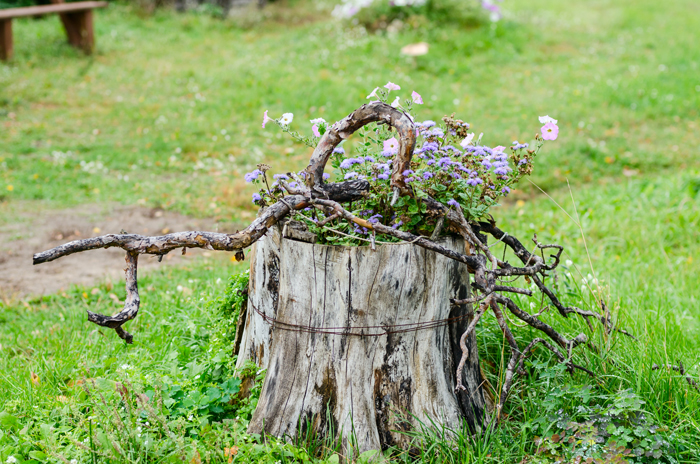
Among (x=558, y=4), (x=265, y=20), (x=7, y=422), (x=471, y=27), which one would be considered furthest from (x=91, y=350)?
(x=558, y=4)

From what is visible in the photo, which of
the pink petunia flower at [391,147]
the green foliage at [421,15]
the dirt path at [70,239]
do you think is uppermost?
the green foliage at [421,15]

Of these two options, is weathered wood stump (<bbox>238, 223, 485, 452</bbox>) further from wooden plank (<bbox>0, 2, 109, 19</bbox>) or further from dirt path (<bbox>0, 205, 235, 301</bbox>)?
wooden plank (<bbox>0, 2, 109, 19</bbox>)

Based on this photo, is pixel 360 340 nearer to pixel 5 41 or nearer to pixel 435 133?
pixel 435 133

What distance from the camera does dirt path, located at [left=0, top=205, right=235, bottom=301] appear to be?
4637 millimetres

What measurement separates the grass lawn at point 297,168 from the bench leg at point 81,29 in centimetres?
27

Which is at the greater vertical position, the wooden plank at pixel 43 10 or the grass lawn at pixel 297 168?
the wooden plank at pixel 43 10

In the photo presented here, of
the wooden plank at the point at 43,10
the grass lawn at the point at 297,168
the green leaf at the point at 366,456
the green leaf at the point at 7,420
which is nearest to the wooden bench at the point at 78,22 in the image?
the wooden plank at the point at 43,10

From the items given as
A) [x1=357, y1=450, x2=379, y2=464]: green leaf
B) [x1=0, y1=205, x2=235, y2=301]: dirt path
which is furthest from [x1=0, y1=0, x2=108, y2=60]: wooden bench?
[x1=357, y1=450, x2=379, y2=464]: green leaf

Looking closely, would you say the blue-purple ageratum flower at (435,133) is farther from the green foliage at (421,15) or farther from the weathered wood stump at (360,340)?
the green foliage at (421,15)

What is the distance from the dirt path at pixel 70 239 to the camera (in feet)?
15.2

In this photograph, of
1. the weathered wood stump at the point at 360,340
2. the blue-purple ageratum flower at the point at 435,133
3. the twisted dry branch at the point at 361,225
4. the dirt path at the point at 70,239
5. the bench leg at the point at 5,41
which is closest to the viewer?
the twisted dry branch at the point at 361,225

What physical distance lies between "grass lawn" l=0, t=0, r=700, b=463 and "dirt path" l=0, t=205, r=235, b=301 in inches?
9.1

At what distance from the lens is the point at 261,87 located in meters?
9.06

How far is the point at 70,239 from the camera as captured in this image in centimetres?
527
